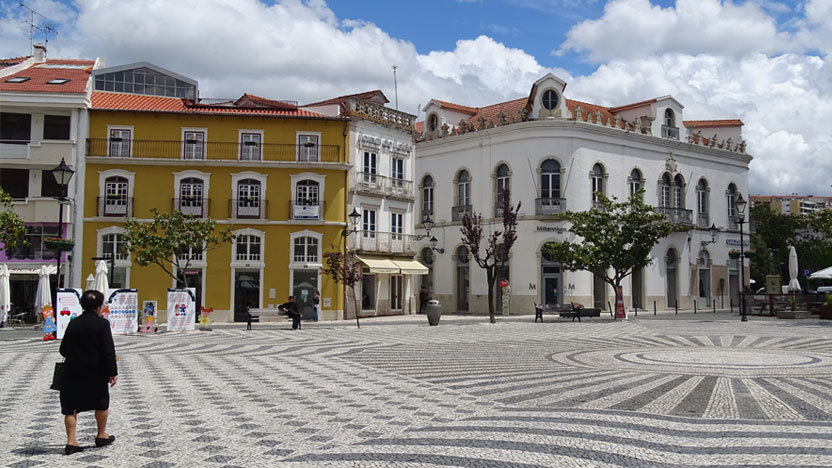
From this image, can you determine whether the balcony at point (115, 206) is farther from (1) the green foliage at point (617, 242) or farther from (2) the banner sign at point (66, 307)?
(1) the green foliage at point (617, 242)

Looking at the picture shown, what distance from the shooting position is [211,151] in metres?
35.8

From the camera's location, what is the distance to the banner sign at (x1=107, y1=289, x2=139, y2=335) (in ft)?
78.6

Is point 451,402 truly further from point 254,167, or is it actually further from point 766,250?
point 766,250

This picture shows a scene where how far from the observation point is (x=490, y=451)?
23.9ft

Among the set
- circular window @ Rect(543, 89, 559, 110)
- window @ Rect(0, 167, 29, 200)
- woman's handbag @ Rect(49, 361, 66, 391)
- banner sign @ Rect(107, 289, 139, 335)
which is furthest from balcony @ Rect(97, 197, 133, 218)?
woman's handbag @ Rect(49, 361, 66, 391)

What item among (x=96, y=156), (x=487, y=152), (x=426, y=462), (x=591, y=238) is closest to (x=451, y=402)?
(x=426, y=462)

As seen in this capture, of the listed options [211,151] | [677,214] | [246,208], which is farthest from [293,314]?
[677,214]

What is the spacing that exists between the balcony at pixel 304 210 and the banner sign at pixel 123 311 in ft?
40.0

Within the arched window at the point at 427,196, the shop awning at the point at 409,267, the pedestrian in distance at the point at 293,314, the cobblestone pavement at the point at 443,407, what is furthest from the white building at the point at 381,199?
the cobblestone pavement at the point at 443,407

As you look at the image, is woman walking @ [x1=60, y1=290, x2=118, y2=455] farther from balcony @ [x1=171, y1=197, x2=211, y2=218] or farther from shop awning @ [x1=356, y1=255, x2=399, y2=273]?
shop awning @ [x1=356, y1=255, x2=399, y2=273]

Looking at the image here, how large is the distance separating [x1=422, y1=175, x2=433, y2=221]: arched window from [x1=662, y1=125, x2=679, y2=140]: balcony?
597 inches

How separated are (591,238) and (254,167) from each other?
16.2 meters

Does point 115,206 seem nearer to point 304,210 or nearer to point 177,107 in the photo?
point 177,107

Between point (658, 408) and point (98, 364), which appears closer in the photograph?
point (98, 364)
